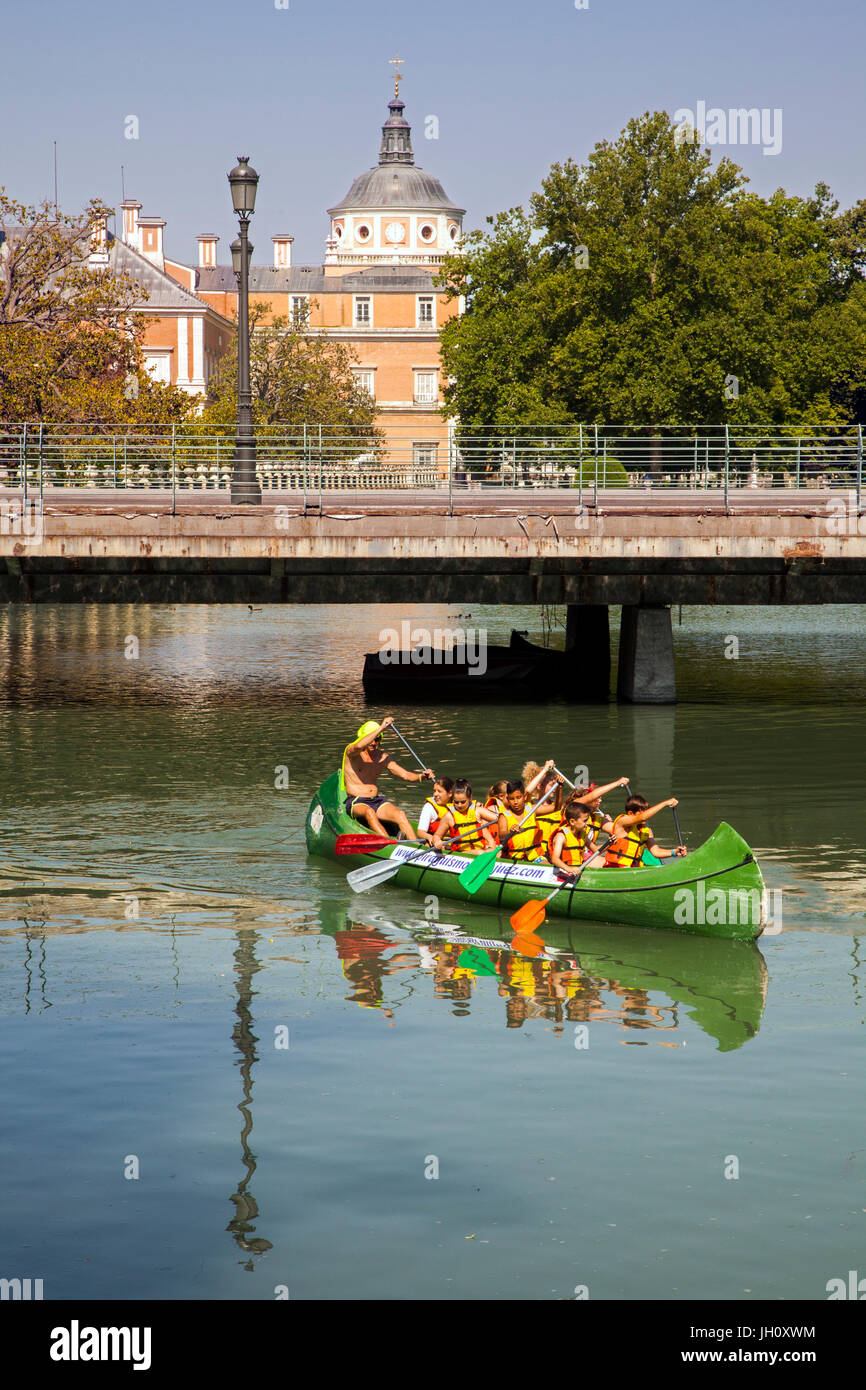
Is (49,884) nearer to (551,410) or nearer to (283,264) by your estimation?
(551,410)

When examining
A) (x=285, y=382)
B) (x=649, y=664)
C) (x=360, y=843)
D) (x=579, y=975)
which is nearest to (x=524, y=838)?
(x=360, y=843)

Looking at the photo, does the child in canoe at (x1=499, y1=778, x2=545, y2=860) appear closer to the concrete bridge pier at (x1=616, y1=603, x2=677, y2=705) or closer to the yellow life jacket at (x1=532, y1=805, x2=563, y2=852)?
the yellow life jacket at (x1=532, y1=805, x2=563, y2=852)

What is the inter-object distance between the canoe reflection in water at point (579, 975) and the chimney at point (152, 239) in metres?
101

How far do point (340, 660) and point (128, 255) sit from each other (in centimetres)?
6507

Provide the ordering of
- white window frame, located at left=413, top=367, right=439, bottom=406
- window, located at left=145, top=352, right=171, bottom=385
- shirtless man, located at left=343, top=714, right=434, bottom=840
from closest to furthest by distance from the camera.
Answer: shirtless man, located at left=343, top=714, right=434, bottom=840 < window, located at left=145, top=352, right=171, bottom=385 < white window frame, located at left=413, top=367, right=439, bottom=406

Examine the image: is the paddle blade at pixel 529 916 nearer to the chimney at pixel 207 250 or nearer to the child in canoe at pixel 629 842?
the child in canoe at pixel 629 842

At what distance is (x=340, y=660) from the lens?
137 ft

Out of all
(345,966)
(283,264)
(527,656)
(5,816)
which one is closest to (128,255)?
(283,264)

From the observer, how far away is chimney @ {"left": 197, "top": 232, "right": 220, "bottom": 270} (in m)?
132

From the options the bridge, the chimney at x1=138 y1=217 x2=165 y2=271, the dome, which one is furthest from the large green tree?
the dome

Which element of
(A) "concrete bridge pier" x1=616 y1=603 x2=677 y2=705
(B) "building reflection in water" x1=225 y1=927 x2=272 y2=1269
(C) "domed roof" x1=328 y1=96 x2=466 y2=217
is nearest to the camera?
(B) "building reflection in water" x1=225 y1=927 x2=272 y2=1269

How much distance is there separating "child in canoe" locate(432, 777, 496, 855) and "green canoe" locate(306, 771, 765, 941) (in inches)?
16.5

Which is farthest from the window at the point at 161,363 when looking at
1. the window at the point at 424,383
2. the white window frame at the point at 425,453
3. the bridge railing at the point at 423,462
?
the white window frame at the point at 425,453

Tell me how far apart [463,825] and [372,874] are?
1.17 meters
